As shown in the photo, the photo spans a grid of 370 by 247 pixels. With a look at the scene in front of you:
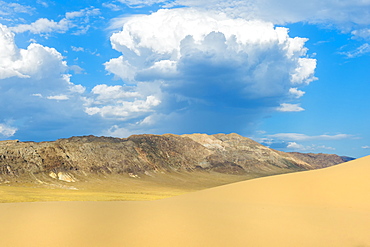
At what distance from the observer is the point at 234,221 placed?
15148 millimetres

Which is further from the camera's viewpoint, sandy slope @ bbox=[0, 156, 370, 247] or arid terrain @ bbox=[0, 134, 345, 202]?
arid terrain @ bbox=[0, 134, 345, 202]

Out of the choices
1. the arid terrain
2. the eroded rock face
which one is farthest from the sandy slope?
the eroded rock face

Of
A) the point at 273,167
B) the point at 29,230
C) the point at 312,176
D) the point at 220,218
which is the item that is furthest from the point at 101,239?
the point at 273,167

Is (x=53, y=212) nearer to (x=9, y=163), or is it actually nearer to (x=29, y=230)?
(x=29, y=230)

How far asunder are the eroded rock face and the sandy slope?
71.6 meters

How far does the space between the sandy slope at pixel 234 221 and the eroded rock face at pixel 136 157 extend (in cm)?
7160

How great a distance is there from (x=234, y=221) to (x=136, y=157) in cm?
10083

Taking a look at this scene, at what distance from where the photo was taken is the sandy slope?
12.8m

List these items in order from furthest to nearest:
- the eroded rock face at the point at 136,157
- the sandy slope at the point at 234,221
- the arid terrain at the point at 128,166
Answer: the eroded rock face at the point at 136,157, the arid terrain at the point at 128,166, the sandy slope at the point at 234,221

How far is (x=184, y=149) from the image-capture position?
140 m

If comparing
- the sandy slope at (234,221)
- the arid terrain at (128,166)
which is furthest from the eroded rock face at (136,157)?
the sandy slope at (234,221)

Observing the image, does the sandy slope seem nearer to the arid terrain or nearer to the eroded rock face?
the arid terrain

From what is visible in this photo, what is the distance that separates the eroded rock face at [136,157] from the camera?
288 feet

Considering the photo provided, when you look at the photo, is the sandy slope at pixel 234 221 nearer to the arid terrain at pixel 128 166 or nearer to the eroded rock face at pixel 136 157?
the arid terrain at pixel 128 166
